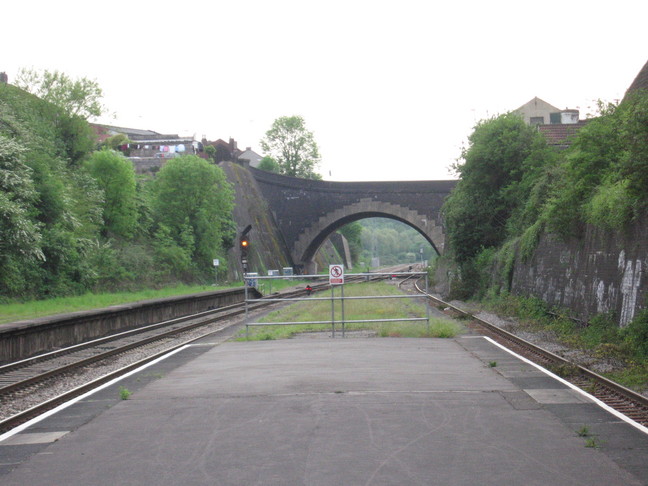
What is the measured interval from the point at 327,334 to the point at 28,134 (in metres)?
27.2

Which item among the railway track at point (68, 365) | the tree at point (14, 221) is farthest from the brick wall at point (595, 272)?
the tree at point (14, 221)

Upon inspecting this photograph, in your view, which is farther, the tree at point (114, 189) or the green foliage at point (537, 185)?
the tree at point (114, 189)

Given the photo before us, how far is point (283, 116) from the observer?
345 ft

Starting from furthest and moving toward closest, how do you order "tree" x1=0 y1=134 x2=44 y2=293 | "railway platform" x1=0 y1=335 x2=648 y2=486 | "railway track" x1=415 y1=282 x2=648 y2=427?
"tree" x1=0 y1=134 x2=44 y2=293
"railway track" x1=415 y1=282 x2=648 y2=427
"railway platform" x1=0 y1=335 x2=648 y2=486

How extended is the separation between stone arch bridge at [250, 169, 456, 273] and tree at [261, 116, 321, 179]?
29.5 metres

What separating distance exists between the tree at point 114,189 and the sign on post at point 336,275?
35.9m

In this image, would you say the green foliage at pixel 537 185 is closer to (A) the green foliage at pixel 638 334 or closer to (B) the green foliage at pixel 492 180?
(B) the green foliage at pixel 492 180

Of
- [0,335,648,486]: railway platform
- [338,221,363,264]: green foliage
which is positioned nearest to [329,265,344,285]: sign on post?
[0,335,648,486]: railway platform

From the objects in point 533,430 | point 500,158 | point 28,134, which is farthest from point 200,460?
point 28,134

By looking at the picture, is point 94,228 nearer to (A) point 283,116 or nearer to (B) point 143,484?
(B) point 143,484

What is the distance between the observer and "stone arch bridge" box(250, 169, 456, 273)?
72.2 meters

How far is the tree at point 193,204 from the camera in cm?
5550

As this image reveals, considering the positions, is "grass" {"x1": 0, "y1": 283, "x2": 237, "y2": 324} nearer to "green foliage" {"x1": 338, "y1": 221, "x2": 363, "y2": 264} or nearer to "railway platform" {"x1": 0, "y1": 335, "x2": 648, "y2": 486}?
"railway platform" {"x1": 0, "y1": 335, "x2": 648, "y2": 486}

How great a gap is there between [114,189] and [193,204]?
6963 mm
